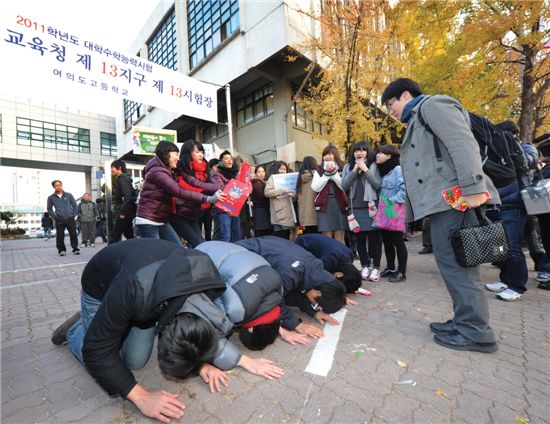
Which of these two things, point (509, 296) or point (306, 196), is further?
point (306, 196)

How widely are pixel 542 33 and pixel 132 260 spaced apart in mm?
8942

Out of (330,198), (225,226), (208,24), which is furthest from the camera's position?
(208,24)

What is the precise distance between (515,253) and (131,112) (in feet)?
93.2

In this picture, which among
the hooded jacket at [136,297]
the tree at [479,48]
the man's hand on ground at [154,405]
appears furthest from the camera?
the tree at [479,48]

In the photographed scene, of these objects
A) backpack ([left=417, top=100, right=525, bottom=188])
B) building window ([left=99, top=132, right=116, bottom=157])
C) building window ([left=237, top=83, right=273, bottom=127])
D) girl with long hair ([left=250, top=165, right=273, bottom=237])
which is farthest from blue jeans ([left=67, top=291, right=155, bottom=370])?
building window ([left=99, top=132, right=116, bottom=157])

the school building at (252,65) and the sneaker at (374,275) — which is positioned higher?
the school building at (252,65)

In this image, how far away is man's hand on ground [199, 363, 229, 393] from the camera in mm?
1744

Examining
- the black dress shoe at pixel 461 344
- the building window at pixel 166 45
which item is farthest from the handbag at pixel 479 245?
the building window at pixel 166 45

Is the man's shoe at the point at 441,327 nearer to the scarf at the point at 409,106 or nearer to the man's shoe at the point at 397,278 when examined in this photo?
the man's shoe at the point at 397,278

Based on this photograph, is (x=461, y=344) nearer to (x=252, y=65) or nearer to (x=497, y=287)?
(x=497, y=287)

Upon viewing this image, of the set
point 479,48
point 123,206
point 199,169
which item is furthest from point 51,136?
point 479,48

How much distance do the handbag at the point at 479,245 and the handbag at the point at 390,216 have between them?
1.58 m

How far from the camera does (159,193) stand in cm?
337

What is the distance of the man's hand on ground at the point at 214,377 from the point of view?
174cm
